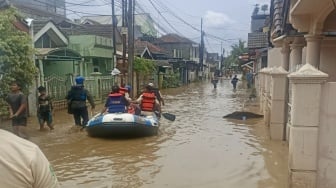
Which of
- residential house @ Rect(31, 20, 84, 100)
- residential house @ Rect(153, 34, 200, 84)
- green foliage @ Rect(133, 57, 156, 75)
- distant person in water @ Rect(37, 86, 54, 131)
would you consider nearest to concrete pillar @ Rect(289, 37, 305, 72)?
distant person in water @ Rect(37, 86, 54, 131)

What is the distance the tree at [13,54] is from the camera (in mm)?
10219

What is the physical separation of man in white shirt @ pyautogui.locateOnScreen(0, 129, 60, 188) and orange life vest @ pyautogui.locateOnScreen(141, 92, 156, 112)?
438 inches

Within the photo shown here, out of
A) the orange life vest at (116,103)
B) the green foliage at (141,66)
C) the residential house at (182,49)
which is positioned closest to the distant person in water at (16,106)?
the orange life vest at (116,103)

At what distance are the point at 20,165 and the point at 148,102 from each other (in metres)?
11.3

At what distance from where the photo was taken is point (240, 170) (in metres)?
8.34

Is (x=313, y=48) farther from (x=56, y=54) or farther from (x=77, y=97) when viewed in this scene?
(x=56, y=54)

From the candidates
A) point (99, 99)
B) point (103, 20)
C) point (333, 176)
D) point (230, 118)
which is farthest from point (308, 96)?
point (103, 20)

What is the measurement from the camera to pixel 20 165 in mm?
1869

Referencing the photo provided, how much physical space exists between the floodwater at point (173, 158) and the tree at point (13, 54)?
185 centimetres

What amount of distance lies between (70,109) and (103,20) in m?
45.0

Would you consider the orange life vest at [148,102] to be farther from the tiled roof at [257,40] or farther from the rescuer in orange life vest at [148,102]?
the tiled roof at [257,40]

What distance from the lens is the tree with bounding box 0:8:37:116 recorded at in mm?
10219

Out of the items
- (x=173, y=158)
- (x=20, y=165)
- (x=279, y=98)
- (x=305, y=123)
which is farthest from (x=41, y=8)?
(x=20, y=165)

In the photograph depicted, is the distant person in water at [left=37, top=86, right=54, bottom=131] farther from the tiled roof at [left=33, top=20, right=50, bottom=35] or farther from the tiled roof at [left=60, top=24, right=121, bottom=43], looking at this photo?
the tiled roof at [left=60, top=24, right=121, bottom=43]
